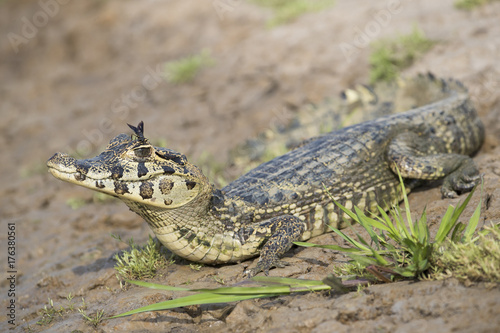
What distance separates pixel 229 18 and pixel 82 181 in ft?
26.4

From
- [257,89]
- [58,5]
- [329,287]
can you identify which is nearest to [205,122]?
[257,89]

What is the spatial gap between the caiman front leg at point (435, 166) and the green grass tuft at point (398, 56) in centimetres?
299

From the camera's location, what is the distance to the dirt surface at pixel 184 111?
3227mm

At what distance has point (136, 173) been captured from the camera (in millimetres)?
3748

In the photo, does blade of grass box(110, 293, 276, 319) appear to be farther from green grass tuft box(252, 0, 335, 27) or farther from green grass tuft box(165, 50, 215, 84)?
green grass tuft box(252, 0, 335, 27)

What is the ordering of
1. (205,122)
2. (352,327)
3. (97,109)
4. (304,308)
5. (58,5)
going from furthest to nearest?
1. (58,5)
2. (97,109)
3. (205,122)
4. (304,308)
5. (352,327)

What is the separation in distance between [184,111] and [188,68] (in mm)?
1356

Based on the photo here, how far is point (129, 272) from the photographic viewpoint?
4.26 meters

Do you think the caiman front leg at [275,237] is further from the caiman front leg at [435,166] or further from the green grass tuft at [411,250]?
the caiman front leg at [435,166]

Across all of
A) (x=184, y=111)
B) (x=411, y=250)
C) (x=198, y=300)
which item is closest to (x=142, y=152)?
(x=198, y=300)

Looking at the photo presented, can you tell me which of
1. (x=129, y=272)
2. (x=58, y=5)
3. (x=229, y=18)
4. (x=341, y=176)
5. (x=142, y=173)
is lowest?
(x=129, y=272)

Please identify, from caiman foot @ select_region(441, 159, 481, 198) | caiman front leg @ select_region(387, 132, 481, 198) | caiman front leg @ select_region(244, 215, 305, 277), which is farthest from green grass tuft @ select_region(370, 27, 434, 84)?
caiman front leg @ select_region(244, 215, 305, 277)

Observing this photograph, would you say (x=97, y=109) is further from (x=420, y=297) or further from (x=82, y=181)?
(x=420, y=297)

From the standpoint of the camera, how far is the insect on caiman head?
3668 mm
